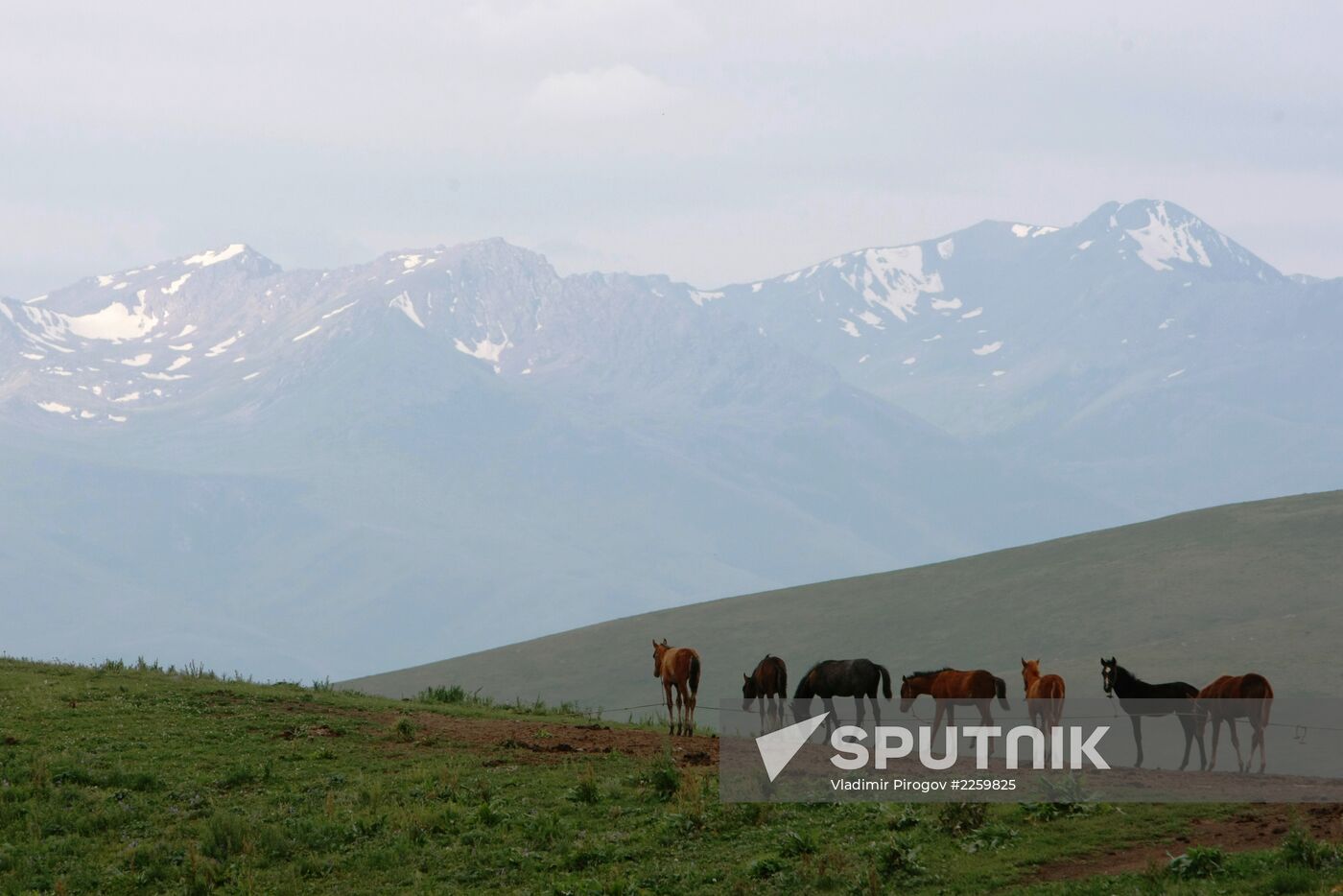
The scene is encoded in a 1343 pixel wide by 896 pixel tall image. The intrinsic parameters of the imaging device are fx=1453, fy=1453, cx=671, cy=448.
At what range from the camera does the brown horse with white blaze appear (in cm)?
2358

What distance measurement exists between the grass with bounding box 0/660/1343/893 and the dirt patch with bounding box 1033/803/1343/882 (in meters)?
0.31

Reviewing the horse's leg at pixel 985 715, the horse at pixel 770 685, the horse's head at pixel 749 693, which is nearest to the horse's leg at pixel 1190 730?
the horse's leg at pixel 985 715

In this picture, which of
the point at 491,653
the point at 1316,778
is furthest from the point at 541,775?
the point at 491,653

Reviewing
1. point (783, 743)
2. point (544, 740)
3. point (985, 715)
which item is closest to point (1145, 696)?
point (985, 715)

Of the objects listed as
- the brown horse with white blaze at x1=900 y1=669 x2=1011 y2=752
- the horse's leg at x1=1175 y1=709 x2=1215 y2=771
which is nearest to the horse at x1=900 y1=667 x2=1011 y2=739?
the brown horse with white blaze at x1=900 y1=669 x2=1011 y2=752

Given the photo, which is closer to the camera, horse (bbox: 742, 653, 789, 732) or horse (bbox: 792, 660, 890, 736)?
horse (bbox: 792, 660, 890, 736)

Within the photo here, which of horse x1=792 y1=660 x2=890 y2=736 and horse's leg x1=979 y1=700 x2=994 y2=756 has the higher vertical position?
horse x1=792 y1=660 x2=890 y2=736

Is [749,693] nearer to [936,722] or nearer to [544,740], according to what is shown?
[544,740]

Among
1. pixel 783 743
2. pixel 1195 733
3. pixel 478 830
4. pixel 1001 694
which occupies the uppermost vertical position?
pixel 1001 694

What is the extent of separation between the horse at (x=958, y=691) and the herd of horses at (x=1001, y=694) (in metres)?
0.02

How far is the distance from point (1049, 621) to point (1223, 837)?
67213 millimetres

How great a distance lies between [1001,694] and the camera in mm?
23953

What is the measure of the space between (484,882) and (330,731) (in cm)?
1045

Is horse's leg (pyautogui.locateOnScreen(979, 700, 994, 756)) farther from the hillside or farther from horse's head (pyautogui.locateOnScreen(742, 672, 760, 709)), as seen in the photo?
the hillside
